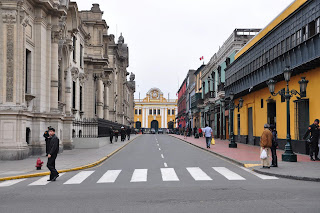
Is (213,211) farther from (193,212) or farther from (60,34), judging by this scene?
(60,34)

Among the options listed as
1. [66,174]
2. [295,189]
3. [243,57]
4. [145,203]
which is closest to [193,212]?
[145,203]

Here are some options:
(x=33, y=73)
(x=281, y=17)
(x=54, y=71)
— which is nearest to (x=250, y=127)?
(x=281, y=17)

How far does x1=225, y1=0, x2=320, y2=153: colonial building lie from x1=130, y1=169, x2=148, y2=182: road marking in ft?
26.3

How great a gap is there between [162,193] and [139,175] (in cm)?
404

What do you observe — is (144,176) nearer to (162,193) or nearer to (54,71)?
(162,193)

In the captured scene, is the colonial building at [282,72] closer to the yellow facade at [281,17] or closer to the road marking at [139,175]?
the yellow facade at [281,17]

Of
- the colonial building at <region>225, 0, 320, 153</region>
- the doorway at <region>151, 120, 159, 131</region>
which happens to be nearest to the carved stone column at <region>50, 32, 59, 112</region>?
the colonial building at <region>225, 0, 320, 153</region>

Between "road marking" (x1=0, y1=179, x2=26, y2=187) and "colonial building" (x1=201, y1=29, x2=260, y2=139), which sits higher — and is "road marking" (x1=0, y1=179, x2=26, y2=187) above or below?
below

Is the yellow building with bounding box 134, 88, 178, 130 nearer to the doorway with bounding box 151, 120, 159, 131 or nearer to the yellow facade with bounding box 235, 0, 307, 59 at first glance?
the doorway with bounding box 151, 120, 159, 131

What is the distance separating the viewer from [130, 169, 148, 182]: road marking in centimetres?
1289

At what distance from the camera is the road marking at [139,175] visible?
12891 millimetres

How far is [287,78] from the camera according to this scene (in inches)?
704

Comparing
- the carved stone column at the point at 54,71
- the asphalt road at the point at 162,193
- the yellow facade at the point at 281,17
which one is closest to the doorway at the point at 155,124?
the yellow facade at the point at 281,17

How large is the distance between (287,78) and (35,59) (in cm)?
1385
